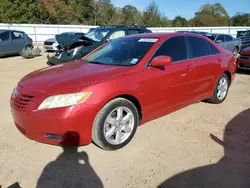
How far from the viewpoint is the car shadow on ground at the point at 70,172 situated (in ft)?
9.10

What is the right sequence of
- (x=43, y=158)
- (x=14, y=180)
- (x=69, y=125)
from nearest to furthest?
(x=14, y=180) → (x=69, y=125) → (x=43, y=158)

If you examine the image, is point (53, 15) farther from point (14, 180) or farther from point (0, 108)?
point (14, 180)

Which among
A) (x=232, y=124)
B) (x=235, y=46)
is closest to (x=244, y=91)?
(x=232, y=124)

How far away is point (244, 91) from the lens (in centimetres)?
664

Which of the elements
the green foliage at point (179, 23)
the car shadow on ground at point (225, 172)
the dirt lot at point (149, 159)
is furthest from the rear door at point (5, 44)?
the green foliage at point (179, 23)

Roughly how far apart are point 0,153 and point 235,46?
44.2ft

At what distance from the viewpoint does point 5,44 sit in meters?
13.2

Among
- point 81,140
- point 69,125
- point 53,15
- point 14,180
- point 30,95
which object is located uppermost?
point 53,15

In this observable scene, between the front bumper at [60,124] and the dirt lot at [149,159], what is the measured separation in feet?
1.00

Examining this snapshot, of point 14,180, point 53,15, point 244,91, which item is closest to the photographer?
point 14,180

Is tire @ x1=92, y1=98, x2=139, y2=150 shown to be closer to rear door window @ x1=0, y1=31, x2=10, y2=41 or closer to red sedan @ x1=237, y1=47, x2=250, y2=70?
red sedan @ x1=237, y1=47, x2=250, y2=70

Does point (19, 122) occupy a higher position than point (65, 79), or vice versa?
point (65, 79)

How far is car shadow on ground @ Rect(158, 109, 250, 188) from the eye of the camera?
275 centimetres

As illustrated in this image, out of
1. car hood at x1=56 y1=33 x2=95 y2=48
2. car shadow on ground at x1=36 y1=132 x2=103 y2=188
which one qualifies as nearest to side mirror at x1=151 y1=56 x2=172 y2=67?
car shadow on ground at x1=36 y1=132 x2=103 y2=188
